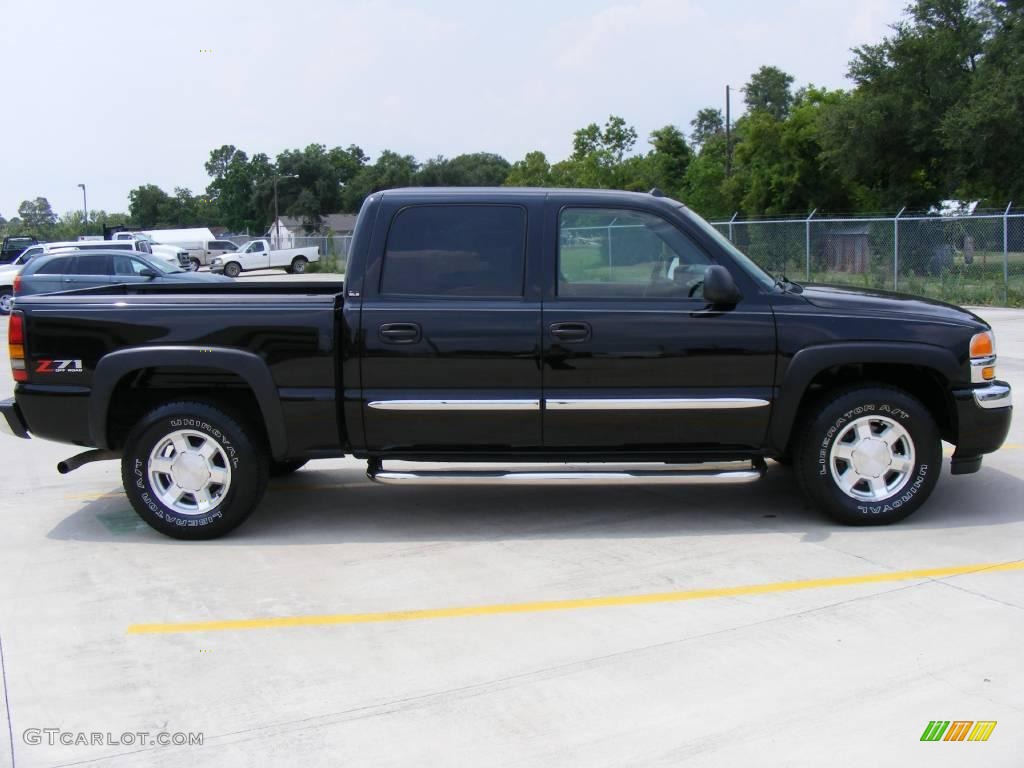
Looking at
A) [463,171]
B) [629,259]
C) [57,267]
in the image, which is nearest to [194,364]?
[629,259]

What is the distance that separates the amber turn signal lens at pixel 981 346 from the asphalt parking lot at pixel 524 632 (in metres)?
0.99

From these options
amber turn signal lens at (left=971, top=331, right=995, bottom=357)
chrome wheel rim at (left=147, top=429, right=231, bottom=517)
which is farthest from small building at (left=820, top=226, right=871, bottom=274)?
chrome wheel rim at (left=147, top=429, right=231, bottom=517)

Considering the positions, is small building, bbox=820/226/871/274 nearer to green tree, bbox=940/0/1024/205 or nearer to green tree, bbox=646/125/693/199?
green tree, bbox=940/0/1024/205

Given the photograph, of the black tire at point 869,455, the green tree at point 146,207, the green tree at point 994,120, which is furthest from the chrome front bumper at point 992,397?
the green tree at point 146,207

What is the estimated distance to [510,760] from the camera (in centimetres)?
367

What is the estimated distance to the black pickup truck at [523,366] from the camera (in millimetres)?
6055

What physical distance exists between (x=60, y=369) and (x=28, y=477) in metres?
2.39

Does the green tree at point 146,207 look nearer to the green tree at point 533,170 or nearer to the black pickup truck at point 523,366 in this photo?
the green tree at point 533,170

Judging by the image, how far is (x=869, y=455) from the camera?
6.16 meters

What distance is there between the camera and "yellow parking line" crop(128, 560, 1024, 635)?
16.3 ft

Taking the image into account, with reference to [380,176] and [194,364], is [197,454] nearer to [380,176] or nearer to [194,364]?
[194,364]

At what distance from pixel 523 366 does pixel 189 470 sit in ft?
6.57

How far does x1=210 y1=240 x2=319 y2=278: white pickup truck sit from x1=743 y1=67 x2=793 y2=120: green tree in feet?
193

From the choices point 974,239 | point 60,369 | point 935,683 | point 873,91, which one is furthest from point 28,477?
point 873,91
